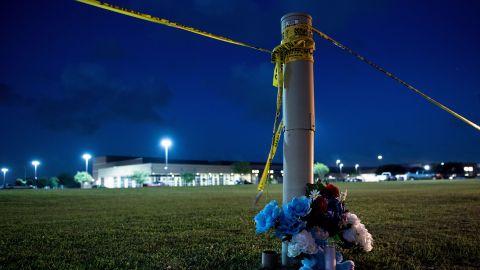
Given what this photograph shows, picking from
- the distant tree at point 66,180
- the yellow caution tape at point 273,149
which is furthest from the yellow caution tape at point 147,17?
the distant tree at point 66,180

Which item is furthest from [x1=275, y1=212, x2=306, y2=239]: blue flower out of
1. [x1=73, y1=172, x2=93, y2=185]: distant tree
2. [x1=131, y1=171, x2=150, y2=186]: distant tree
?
[x1=73, y1=172, x2=93, y2=185]: distant tree

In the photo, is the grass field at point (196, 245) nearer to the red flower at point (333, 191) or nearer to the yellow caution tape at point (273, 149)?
the yellow caution tape at point (273, 149)

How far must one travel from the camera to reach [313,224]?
11.5ft

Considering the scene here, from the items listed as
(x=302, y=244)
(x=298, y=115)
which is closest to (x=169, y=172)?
(x=298, y=115)

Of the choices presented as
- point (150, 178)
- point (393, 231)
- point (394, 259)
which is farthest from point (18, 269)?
point (150, 178)

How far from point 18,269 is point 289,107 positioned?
4356 mm

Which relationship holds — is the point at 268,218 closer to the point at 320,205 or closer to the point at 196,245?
the point at 320,205

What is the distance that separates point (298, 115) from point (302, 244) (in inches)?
69.4

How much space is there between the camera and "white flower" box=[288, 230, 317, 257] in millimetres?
3316

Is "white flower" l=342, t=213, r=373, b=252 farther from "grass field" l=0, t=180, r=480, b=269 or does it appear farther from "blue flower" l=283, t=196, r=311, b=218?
"grass field" l=0, t=180, r=480, b=269

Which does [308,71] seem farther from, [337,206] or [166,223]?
[166,223]

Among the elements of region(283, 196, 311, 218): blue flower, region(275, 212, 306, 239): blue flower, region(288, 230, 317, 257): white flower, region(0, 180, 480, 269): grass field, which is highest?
region(283, 196, 311, 218): blue flower

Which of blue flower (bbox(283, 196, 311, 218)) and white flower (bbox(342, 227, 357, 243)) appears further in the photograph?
white flower (bbox(342, 227, 357, 243))

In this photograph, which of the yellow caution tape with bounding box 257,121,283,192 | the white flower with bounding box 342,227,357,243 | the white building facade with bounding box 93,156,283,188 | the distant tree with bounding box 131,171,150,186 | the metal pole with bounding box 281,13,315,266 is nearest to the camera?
the white flower with bounding box 342,227,357,243
